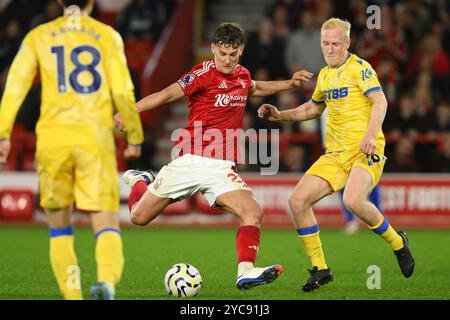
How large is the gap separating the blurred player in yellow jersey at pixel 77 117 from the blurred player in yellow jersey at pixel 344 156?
7.41 feet

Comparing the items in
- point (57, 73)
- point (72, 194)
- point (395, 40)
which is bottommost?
point (72, 194)

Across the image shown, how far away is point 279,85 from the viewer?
819 centimetres

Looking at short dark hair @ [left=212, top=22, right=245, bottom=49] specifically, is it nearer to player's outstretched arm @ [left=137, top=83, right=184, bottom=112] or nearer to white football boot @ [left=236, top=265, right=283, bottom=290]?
player's outstretched arm @ [left=137, top=83, right=184, bottom=112]

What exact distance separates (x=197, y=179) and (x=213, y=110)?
1.91ft

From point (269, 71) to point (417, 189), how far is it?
3.24m

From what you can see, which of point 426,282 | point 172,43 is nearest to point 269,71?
point 172,43

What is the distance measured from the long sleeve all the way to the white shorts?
6.77 ft

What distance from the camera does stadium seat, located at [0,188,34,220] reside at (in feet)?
45.9

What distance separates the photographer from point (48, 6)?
16.6 meters

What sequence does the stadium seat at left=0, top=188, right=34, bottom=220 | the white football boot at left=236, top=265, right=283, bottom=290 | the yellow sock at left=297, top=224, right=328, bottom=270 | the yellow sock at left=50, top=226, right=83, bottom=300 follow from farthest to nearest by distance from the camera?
1. the stadium seat at left=0, top=188, right=34, bottom=220
2. the yellow sock at left=297, top=224, right=328, bottom=270
3. the white football boot at left=236, top=265, right=283, bottom=290
4. the yellow sock at left=50, top=226, right=83, bottom=300

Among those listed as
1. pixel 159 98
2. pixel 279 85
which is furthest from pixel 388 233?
pixel 159 98

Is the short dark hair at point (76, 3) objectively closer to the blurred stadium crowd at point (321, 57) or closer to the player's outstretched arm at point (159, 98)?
the player's outstretched arm at point (159, 98)

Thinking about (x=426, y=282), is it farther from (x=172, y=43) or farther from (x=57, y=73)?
(x=172, y=43)

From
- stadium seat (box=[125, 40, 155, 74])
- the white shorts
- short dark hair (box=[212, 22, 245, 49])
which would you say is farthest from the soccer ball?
stadium seat (box=[125, 40, 155, 74])
